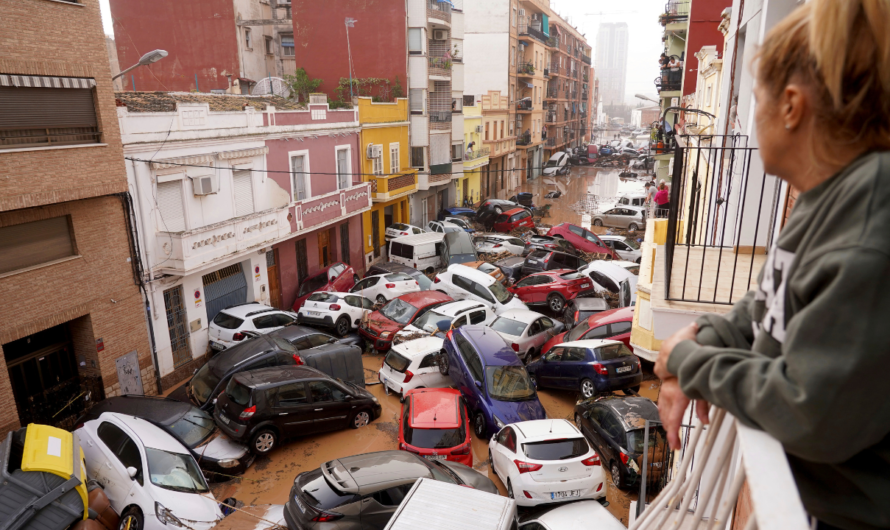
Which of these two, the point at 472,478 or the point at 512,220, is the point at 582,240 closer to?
the point at 512,220

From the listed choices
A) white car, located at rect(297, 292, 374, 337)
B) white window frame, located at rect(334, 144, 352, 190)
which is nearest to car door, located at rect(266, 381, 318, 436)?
white car, located at rect(297, 292, 374, 337)

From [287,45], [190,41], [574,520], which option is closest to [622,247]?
[574,520]

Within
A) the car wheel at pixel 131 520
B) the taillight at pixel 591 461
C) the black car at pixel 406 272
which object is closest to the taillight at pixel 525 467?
the taillight at pixel 591 461

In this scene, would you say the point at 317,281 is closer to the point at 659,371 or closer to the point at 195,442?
the point at 195,442

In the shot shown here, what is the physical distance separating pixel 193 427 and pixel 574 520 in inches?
287

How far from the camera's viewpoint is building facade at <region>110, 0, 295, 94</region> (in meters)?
27.8

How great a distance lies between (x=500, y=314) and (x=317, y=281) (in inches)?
297

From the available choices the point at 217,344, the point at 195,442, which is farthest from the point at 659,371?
the point at 217,344

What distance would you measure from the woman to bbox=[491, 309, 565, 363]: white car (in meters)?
14.3

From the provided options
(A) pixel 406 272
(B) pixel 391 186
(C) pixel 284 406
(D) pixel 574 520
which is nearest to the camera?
(D) pixel 574 520

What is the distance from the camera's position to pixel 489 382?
12281 millimetres

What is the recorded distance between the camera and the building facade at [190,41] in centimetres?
2778

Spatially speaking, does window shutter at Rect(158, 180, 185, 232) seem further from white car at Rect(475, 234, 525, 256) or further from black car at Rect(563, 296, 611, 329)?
white car at Rect(475, 234, 525, 256)

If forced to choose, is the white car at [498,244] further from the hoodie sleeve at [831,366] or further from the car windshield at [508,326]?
the hoodie sleeve at [831,366]
